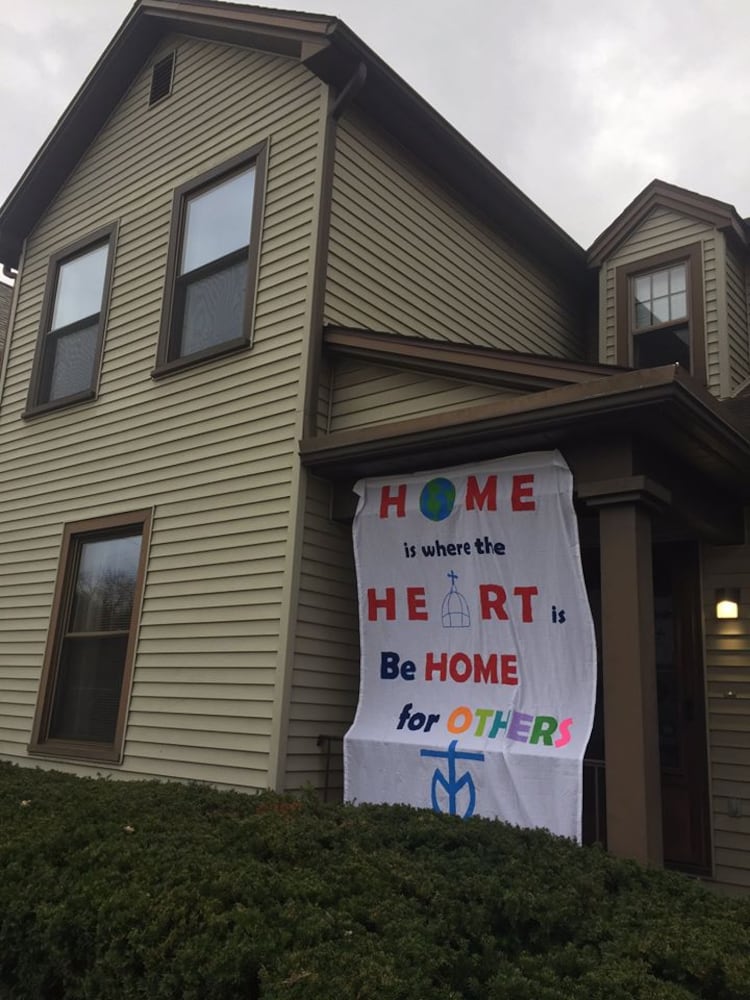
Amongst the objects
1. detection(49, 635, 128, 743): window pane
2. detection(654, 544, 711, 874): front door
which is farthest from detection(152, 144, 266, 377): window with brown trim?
detection(654, 544, 711, 874): front door

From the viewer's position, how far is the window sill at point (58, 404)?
898 cm

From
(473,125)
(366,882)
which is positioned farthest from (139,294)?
(473,125)

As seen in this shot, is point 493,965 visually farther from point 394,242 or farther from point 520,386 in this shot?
point 394,242

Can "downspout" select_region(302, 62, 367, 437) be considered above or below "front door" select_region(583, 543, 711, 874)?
above

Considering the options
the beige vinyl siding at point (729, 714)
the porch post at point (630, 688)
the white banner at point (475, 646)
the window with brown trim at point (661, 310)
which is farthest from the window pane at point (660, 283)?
the porch post at point (630, 688)

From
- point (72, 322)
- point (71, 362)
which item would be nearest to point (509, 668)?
point (71, 362)

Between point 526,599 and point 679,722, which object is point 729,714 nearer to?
point 679,722

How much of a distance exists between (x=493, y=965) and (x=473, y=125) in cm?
4368

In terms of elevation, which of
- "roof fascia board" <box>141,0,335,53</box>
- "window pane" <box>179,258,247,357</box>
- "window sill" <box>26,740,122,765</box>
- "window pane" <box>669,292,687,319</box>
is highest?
"roof fascia board" <box>141,0,335,53</box>

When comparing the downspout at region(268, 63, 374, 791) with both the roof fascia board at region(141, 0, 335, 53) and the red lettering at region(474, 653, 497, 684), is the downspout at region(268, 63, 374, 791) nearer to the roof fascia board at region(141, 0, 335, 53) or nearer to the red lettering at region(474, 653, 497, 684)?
the roof fascia board at region(141, 0, 335, 53)

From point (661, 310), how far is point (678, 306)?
20 cm

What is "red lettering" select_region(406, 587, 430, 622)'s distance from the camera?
6016 mm

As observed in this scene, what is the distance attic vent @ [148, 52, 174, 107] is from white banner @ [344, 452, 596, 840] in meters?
5.55

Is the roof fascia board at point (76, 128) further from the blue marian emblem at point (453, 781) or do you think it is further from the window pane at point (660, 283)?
the blue marian emblem at point (453, 781)
